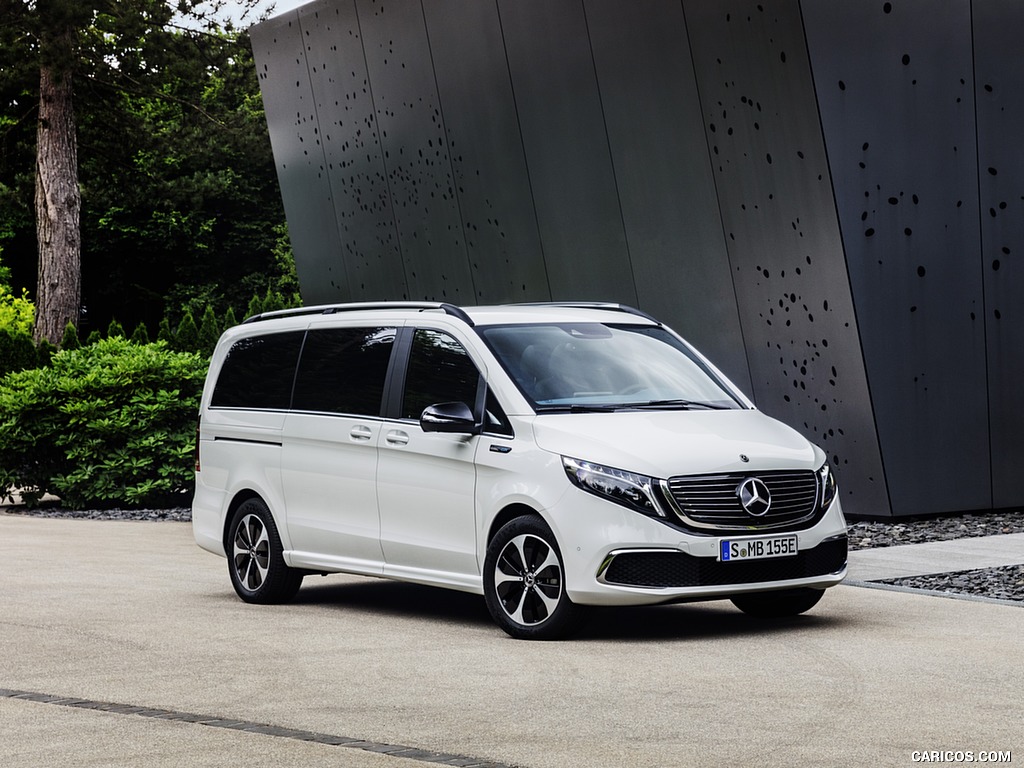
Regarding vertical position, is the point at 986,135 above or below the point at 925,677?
above

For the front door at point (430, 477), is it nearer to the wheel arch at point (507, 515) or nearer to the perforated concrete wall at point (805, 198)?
the wheel arch at point (507, 515)

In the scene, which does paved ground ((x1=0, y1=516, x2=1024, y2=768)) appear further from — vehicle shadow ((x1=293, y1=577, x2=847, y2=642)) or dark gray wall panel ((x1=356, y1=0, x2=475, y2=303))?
dark gray wall panel ((x1=356, y1=0, x2=475, y2=303))

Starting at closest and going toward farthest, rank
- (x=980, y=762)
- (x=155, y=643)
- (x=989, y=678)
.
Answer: (x=980, y=762)
(x=989, y=678)
(x=155, y=643)

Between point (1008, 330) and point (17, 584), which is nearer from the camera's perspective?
point (17, 584)

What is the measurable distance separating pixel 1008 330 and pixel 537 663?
9064 mm

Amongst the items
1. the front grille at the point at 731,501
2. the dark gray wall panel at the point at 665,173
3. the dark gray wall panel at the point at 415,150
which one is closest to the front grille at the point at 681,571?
the front grille at the point at 731,501

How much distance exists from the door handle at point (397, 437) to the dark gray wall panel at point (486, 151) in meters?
10.5

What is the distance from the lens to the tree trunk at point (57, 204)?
127ft

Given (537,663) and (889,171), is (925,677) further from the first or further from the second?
(889,171)

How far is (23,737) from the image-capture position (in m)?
6.74

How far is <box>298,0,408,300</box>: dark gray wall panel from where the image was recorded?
24859 mm

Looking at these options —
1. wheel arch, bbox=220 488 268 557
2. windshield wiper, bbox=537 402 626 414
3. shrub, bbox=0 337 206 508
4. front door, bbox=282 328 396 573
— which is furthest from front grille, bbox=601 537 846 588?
shrub, bbox=0 337 206 508

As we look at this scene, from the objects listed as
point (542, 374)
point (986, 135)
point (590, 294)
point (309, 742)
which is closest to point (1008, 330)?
point (986, 135)

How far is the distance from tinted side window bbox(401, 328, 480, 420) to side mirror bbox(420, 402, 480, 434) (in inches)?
7.9
